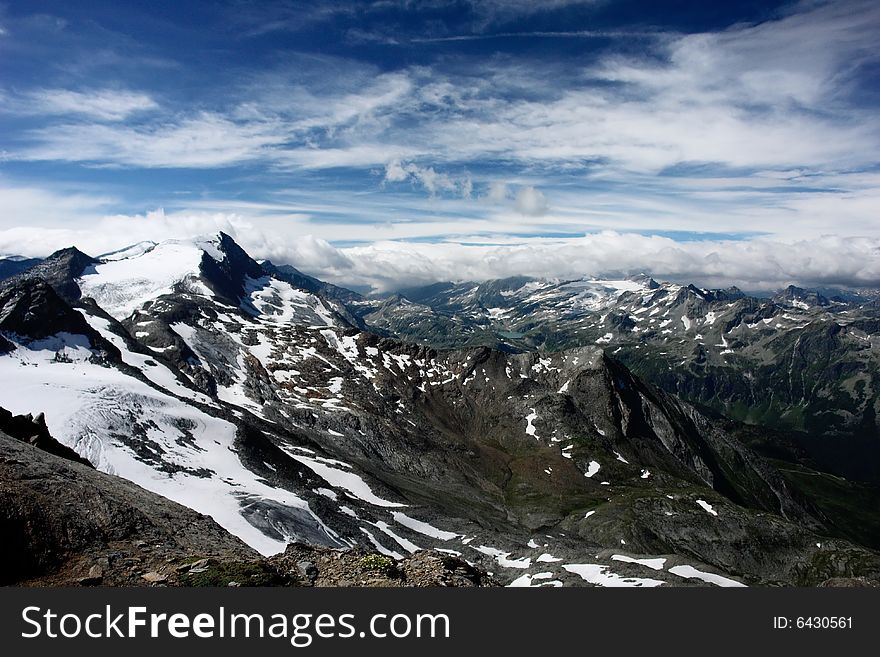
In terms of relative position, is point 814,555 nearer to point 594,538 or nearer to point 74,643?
point 594,538

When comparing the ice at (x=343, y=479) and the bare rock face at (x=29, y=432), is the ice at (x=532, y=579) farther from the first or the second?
the bare rock face at (x=29, y=432)

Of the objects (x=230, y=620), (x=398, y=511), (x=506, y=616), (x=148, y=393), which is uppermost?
(x=230, y=620)

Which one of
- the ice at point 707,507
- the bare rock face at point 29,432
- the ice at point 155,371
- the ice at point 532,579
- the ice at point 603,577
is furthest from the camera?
the ice at point 707,507

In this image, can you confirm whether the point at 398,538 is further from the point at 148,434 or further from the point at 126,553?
the point at 126,553

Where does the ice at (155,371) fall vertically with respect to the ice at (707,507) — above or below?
above

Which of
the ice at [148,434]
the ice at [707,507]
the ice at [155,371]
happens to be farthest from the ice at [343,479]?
the ice at [707,507]

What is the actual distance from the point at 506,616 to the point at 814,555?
184m

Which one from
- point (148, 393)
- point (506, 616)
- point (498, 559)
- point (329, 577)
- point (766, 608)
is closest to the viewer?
point (506, 616)

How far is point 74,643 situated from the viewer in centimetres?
1484

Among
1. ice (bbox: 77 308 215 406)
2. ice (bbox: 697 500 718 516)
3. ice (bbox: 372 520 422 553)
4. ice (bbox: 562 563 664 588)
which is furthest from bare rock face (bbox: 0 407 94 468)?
ice (bbox: 697 500 718 516)

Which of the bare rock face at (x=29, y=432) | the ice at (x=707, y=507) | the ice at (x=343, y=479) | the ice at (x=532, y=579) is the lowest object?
the ice at (x=707, y=507)

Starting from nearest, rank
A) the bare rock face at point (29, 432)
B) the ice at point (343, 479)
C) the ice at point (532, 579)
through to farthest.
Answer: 1. the bare rock face at point (29, 432)
2. the ice at point (532, 579)
3. the ice at point (343, 479)

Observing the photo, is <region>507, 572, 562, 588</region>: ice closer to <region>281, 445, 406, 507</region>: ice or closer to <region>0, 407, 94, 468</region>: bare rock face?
<region>281, 445, 406, 507</region>: ice

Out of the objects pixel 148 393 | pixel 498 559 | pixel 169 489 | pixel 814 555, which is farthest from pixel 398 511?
pixel 814 555
